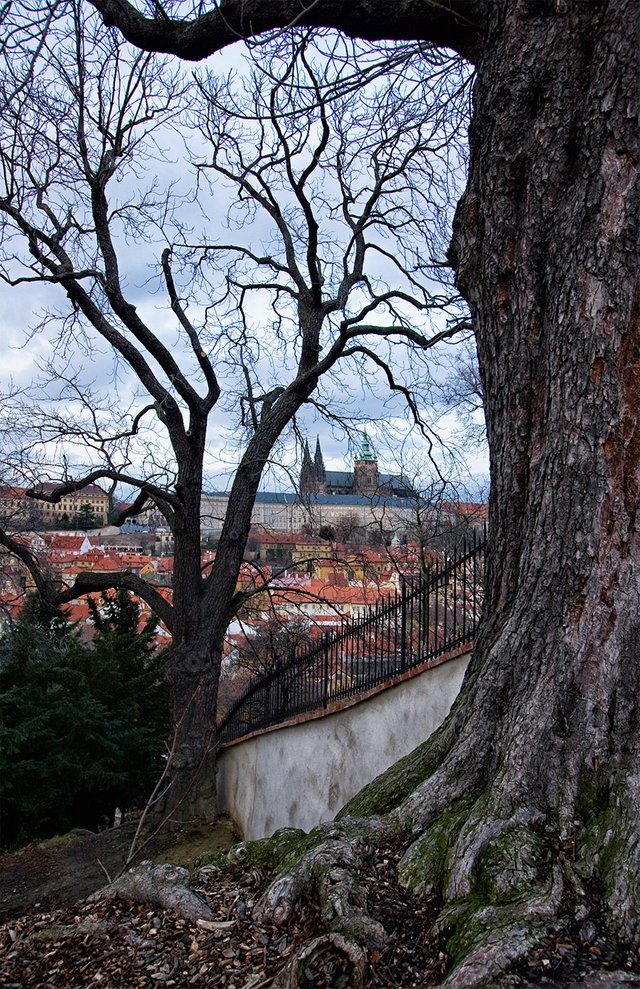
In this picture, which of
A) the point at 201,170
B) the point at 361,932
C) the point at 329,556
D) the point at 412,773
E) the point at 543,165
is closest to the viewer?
the point at 361,932

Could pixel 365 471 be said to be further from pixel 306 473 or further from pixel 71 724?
pixel 71 724

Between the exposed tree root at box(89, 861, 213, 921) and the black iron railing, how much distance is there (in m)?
2.89

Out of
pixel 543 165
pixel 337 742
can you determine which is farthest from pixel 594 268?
pixel 337 742

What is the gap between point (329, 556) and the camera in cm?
1181

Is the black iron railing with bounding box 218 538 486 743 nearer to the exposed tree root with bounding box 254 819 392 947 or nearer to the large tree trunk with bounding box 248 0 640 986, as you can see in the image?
the large tree trunk with bounding box 248 0 640 986

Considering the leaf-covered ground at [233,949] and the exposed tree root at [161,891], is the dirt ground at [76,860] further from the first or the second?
the leaf-covered ground at [233,949]

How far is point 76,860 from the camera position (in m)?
9.02

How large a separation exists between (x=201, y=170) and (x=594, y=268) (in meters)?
8.83

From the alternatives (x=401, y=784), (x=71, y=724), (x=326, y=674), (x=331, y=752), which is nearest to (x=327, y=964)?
(x=401, y=784)

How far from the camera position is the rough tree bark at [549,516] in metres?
2.52

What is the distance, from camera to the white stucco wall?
232 inches

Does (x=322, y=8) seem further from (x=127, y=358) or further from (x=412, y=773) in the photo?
(x=127, y=358)

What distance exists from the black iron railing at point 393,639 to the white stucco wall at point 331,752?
213mm

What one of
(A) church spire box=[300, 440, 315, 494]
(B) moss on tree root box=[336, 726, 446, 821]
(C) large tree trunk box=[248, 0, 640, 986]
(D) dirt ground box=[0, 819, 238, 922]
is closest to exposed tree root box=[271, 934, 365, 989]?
(C) large tree trunk box=[248, 0, 640, 986]
